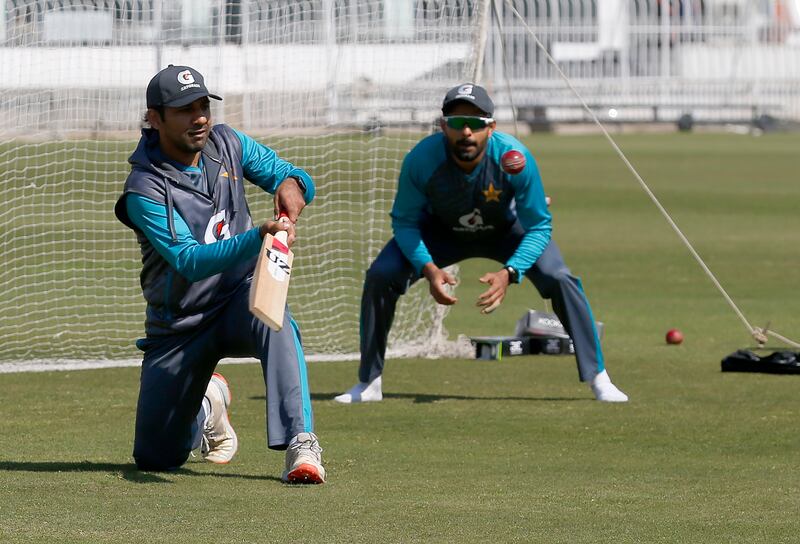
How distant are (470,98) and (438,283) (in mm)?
1134

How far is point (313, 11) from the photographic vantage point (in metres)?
14.2

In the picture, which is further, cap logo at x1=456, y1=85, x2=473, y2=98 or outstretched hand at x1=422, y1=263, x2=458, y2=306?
cap logo at x1=456, y1=85, x2=473, y2=98

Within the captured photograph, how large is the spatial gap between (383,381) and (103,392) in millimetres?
1942

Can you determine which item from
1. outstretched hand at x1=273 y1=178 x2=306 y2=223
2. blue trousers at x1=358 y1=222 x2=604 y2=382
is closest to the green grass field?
blue trousers at x1=358 y1=222 x2=604 y2=382

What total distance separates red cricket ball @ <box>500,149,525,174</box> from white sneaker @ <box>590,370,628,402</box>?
143 cm

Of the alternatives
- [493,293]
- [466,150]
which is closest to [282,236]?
[493,293]

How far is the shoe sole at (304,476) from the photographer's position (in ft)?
23.5

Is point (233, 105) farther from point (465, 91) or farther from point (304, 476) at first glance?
point (304, 476)

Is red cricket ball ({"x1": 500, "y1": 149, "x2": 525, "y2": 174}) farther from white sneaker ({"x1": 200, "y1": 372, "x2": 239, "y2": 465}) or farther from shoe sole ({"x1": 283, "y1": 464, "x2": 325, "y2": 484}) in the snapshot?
shoe sole ({"x1": 283, "y1": 464, "x2": 325, "y2": 484})

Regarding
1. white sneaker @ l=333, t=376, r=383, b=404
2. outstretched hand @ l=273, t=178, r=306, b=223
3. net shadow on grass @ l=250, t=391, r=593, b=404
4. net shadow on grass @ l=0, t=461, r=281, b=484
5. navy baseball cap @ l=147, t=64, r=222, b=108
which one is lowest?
net shadow on grass @ l=250, t=391, r=593, b=404

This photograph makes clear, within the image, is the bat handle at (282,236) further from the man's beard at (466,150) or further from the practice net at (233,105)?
the practice net at (233,105)

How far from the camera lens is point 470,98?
966cm

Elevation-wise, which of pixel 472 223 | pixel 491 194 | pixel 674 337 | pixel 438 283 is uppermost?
pixel 491 194

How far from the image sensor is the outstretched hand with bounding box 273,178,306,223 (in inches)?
283
